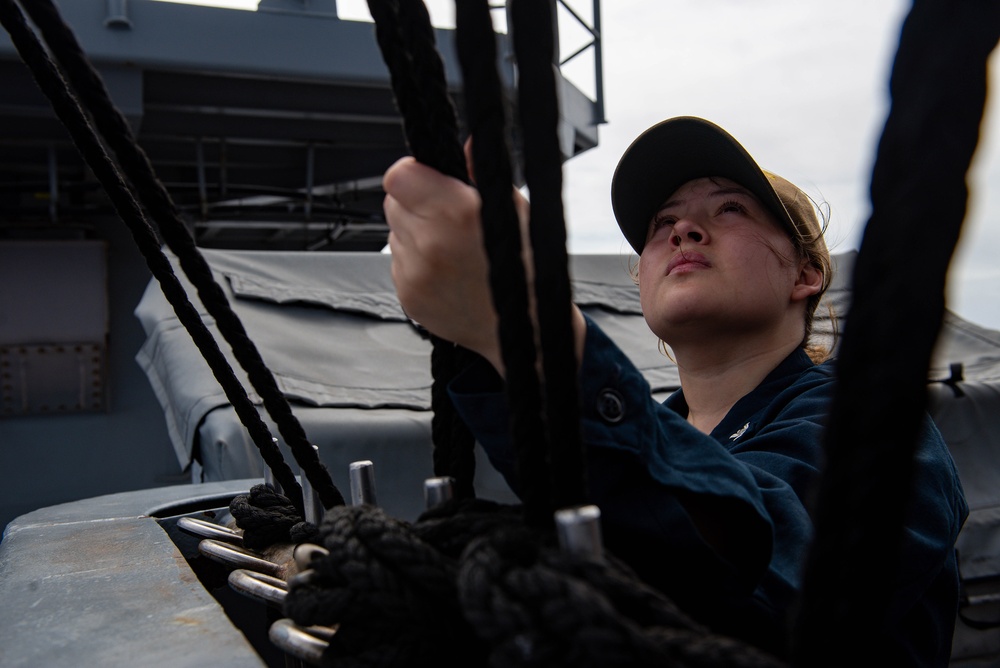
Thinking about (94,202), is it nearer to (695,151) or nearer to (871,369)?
(695,151)

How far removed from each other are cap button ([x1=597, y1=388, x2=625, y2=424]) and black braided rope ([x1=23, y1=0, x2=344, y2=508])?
238 mm

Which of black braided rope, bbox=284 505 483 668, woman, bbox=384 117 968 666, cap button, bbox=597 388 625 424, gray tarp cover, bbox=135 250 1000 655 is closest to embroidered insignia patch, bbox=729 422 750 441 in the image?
woman, bbox=384 117 968 666

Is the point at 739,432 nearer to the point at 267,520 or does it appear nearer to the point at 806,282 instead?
the point at 806,282

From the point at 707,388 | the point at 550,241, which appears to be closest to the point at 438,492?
the point at 550,241

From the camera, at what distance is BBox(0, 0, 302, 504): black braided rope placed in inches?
21.4

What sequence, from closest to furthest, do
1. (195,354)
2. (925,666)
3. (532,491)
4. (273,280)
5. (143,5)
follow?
(532,491) < (925,666) < (195,354) < (273,280) < (143,5)

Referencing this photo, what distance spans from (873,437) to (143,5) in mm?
3076

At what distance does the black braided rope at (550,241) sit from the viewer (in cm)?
32

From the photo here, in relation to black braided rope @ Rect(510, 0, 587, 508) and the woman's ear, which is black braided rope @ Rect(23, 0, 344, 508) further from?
the woman's ear

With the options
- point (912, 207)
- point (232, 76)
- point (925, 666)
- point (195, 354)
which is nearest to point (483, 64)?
point (912, 207)

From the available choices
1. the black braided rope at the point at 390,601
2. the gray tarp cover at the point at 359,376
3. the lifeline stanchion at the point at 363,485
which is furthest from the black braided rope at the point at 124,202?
the gray tarp cover at the point at 359,376

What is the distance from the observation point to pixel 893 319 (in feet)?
0.78

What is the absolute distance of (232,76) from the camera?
2924 mm

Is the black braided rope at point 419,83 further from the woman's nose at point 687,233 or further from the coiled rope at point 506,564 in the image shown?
the woman's nose at point 687,233
